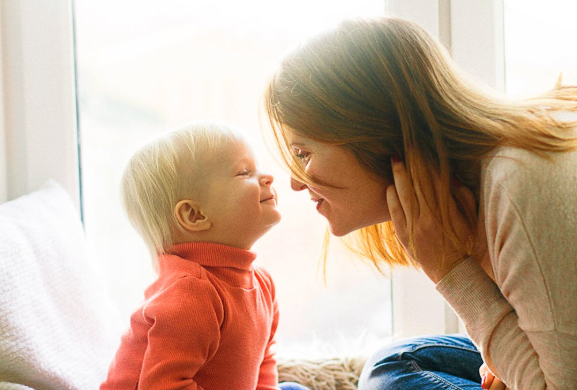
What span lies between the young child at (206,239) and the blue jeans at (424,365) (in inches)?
12.5

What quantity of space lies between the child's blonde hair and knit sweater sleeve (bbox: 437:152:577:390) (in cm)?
52

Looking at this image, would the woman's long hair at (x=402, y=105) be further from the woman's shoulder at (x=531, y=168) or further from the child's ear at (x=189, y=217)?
the child's ear at (x=189, y=217)

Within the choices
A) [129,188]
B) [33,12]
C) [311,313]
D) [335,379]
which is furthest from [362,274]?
[33,12]

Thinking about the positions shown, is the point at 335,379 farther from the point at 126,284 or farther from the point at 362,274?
the point at 126,284

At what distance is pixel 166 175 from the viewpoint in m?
1.08

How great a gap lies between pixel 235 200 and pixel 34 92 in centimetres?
71

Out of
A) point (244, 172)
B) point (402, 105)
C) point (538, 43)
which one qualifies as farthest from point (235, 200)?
point (538, 43)

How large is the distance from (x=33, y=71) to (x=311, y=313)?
98 centimetres

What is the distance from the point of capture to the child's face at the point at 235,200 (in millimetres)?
1087

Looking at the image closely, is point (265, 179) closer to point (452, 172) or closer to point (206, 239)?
point (206, 239)

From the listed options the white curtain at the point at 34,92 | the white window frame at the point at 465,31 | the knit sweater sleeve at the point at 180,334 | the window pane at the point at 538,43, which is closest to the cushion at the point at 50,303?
the white curtain at the point at 34,92

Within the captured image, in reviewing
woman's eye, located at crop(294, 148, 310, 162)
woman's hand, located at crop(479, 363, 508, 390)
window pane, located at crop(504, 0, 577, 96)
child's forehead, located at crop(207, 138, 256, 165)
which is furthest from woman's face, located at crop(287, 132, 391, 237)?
window pane, located at crop(504, 0, 577, 96)

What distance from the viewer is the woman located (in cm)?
83

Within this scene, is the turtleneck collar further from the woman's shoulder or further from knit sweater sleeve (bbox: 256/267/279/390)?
the woman's shoulder
